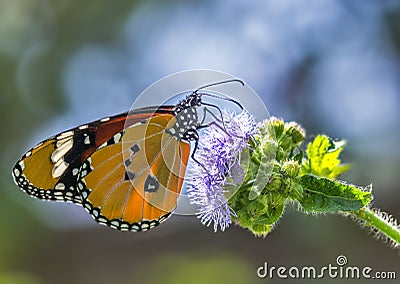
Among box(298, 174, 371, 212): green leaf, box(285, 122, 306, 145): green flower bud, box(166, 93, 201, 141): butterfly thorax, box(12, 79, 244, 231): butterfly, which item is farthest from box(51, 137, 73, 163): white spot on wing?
box(298, 174, 371, 212): green leaf

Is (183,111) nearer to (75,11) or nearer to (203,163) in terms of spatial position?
(203,163)

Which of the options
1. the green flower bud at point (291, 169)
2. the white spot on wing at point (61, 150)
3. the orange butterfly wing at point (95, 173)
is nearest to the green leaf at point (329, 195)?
the green flower bud at point (291, 169)

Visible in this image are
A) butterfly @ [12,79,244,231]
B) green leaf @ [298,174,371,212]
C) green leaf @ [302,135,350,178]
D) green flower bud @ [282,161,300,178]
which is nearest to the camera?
green leaf @ [298,174,371,212]

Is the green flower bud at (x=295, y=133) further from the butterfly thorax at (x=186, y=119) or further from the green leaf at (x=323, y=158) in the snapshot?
the butterfly thorax at (x=186, y=119)

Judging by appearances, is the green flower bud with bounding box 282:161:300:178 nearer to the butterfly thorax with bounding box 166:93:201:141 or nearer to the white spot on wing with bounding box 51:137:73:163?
the butterfly thorax with bounding box 166:93:201:141

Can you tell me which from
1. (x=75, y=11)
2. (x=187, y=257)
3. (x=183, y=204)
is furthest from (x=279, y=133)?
(x=75, y=11)

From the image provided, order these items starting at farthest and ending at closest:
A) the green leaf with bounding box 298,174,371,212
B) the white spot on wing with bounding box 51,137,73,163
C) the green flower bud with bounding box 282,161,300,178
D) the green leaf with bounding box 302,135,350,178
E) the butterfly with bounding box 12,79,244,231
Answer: the white spot on wing with bounding box 51,137,73,163
the butterfly with bounding box 12,79,244,231
the green leaf with bounding box 302,135,350,178
the green flower bud with bounding box 282,161,300,178
the green leaf with bounding box 298,174,371,212

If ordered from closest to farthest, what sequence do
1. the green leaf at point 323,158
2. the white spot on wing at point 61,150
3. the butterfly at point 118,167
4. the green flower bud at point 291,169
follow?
the green flower bud at point 291,169 → the green leaf at point 323,158 → the butterfly at point 118,167 → the white spot on wing at point 61,150
